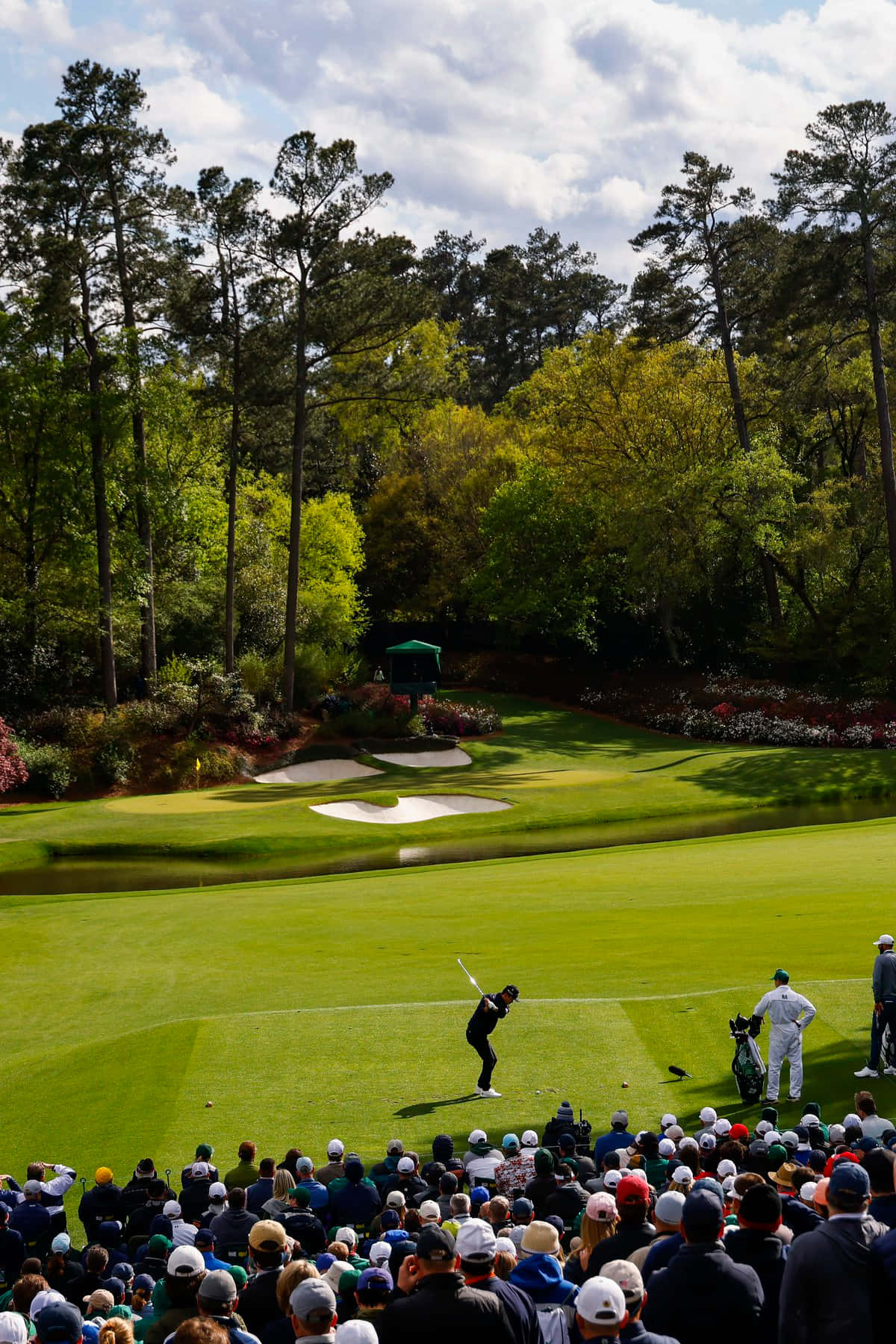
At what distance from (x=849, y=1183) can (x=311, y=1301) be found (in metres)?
2.59

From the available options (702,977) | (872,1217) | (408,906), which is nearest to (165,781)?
(408,906)

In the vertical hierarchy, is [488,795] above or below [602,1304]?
below

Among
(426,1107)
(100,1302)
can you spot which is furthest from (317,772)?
(100,1302)

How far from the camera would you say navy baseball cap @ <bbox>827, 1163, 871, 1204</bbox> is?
5.85 meters

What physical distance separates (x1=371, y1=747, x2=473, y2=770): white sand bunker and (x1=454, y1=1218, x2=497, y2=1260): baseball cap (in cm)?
3692

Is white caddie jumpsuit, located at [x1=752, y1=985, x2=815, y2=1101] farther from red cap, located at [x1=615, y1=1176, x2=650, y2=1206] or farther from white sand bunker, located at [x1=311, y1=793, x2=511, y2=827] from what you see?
white sand bunker, located at [x1=311, y1=793, x2=511, y2=827]

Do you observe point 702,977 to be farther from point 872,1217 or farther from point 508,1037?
point 872,1217

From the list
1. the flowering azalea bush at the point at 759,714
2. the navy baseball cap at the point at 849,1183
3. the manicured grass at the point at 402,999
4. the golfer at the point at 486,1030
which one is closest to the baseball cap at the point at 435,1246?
the navy baseball cap at the point at 849,1183

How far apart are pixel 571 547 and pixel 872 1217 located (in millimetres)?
52711

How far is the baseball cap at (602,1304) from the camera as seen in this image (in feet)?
16.9

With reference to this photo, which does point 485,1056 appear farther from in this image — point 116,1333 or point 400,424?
point 400,424

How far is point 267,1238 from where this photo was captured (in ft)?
21.5

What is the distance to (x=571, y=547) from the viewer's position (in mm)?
58156

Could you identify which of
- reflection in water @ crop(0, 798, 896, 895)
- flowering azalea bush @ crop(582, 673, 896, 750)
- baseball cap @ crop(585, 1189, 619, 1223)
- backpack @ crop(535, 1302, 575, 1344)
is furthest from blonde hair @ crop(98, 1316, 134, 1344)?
flowering azalea bush @ crop(582, 673, 896, 750)
